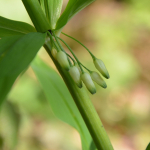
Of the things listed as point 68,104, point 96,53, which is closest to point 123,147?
point 96,53

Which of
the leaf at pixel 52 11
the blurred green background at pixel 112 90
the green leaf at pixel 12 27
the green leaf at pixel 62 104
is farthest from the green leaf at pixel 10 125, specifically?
the leaf at pixel 52 11

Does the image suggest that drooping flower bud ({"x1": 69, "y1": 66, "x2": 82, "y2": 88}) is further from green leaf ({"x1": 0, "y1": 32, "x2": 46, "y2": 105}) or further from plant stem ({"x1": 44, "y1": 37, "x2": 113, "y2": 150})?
green leaf ({"x1": 0, "y1": 32, "x2": 46, "y2": 105})

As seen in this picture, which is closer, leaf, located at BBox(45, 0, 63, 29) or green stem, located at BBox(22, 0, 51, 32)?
green stem, located at BBox(22, 0, 51, 32)

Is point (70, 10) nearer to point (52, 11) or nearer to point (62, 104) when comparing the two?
point (52, 11)

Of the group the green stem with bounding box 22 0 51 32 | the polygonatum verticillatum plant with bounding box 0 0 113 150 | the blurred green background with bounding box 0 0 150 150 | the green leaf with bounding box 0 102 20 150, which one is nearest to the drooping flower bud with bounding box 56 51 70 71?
the polygonatum verticillatum plant with bounding box 0 0 113 150

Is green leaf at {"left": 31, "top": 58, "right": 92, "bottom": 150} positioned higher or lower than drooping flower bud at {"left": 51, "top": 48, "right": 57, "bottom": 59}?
lower
